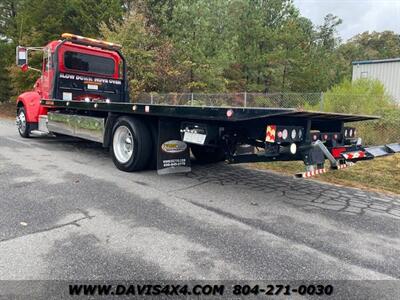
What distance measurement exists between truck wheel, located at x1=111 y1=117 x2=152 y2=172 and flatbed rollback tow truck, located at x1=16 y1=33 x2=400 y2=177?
0.02 meters

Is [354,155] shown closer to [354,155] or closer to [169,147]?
[354,155]

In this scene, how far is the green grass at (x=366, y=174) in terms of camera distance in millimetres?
6711

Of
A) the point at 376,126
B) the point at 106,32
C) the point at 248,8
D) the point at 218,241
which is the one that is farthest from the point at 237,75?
the point at 218,241

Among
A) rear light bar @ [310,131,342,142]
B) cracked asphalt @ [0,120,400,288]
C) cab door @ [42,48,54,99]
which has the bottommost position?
cracked asphalt @ [0,120,400,288]

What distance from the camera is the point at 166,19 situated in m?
20.8

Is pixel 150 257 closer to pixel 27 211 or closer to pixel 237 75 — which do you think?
pixel 27 211

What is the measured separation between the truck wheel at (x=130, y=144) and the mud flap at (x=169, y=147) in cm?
38

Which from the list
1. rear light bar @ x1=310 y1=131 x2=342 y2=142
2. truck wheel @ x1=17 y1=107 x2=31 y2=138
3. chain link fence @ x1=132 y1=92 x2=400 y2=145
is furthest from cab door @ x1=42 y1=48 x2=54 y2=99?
rear light bar @ x1=310 y1=131 x2=342 y2=142

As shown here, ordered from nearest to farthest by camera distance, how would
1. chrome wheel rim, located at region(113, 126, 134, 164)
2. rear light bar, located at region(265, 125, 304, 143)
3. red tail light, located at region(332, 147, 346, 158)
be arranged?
rear light bar, located at region(265, 125, 304, 143) → red tail light, located at region(332, 147, 346, 158) → chrome wheel rim, located at region(113, 126, 134, 164)

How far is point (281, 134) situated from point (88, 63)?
23.1ft

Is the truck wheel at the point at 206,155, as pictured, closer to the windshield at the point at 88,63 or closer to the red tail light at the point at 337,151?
the red tail light at the point at 337,151

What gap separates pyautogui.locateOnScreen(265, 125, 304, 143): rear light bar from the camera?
15.1 ft

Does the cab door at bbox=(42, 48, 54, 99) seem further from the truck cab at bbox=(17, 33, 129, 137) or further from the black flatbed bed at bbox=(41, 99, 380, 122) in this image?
the black flatbed bed at bbox=(41, 99, 380, 122)

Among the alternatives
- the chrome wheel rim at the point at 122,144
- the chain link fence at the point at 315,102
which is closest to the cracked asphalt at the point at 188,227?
the chrome wheel rim at the point at 122,144
